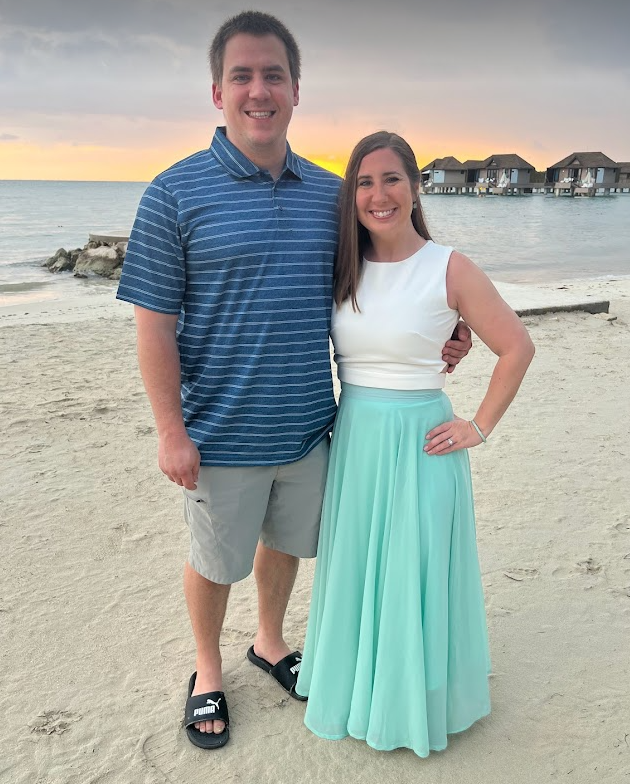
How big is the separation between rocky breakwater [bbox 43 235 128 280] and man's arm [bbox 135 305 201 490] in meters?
15.0

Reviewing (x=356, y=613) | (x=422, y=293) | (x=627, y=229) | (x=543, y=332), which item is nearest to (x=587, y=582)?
(x=356, y=613)

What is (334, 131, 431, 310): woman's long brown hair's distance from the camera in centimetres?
227

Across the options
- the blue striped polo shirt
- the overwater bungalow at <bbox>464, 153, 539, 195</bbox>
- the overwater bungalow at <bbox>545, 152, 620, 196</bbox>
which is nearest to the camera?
the blue striped polo shirt

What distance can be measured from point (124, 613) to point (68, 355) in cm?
506

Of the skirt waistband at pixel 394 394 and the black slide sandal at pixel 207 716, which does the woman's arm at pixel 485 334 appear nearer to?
the skirt waistband at pixel 394 394

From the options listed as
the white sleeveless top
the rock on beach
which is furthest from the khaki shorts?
the rock on beach

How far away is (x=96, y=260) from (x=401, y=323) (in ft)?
55.6

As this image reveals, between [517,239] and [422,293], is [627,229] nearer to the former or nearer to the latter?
[517,239]

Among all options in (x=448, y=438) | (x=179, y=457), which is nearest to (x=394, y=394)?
(x=448, y=438)

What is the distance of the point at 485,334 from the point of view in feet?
7.39

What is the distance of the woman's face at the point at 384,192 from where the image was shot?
2.24 meters

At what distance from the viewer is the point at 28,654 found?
116 inches

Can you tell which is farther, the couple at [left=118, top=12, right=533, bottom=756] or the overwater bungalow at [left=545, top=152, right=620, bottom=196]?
the overwater bungalow at [left=545, top=152, right=620, bottom=196]

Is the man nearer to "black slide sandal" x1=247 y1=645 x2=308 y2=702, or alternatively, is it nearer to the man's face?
the man's face
